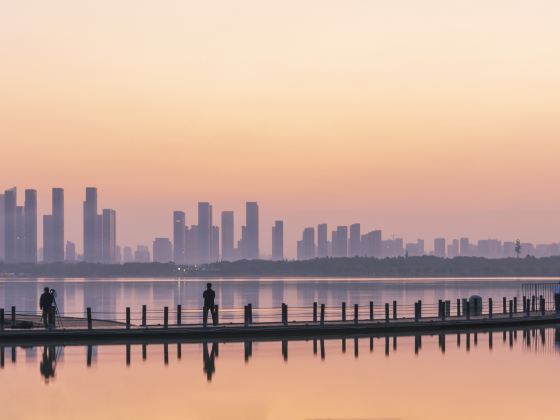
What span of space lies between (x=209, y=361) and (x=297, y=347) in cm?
691

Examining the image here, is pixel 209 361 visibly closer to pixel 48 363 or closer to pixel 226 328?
pixel 48 363

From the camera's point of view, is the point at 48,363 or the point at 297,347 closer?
the point at 48,363

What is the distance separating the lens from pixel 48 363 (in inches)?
1339

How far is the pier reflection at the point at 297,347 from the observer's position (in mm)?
35812

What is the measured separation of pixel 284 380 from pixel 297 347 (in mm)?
11531

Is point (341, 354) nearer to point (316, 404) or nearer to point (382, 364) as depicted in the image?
point (382, 364)

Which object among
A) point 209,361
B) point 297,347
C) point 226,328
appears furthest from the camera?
point 226,328

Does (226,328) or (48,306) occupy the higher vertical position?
(48,306)

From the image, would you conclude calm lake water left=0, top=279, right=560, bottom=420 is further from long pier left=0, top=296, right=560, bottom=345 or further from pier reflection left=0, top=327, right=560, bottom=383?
long pier left=0, top=296, right=560, bottom=345

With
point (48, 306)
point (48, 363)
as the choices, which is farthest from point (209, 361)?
point (48, 306)

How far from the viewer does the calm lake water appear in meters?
23.6


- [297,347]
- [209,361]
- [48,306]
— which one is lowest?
[297,347]

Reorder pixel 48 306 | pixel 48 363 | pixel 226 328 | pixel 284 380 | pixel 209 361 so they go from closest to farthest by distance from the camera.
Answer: pixel 284 380 < pixel 48 363 < pixel 209 361 < pixel 48 306 < pixel 226 328

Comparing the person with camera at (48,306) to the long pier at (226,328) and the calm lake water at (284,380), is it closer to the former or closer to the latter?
the long pier at (226,328)
